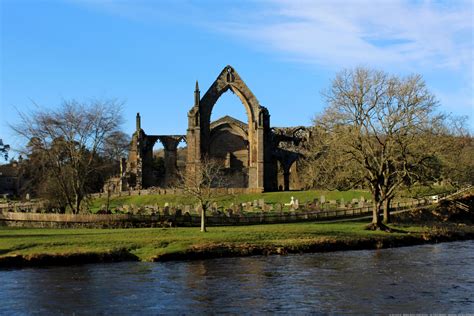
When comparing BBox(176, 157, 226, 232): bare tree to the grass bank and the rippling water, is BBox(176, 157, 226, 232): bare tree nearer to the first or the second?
the grass bank

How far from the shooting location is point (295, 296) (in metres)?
20.5

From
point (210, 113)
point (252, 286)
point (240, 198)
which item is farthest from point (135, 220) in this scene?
point (210, 113)

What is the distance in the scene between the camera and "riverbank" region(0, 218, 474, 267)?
97.7ft

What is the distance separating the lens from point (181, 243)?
107ft

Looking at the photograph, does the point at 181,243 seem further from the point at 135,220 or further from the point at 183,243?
the point at 135,220

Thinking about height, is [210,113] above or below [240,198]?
above

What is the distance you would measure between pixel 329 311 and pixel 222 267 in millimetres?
9905

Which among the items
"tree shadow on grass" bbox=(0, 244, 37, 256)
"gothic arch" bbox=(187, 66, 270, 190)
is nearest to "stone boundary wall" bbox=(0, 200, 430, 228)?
"tree shadow on grass" bbox=(0, 244, 37, 256)

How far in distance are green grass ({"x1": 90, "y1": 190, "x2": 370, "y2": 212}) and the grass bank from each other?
3105 cm

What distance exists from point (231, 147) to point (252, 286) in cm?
9355

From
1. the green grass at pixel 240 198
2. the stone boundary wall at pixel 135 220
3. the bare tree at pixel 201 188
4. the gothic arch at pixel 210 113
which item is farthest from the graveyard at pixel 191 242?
the gothic arch at pixel 210 113

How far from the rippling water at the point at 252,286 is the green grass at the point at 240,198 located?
41.3 metres

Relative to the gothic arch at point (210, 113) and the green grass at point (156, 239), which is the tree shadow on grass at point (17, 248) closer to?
the green grass at point (156, 239)

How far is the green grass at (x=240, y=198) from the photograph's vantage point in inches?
2835
